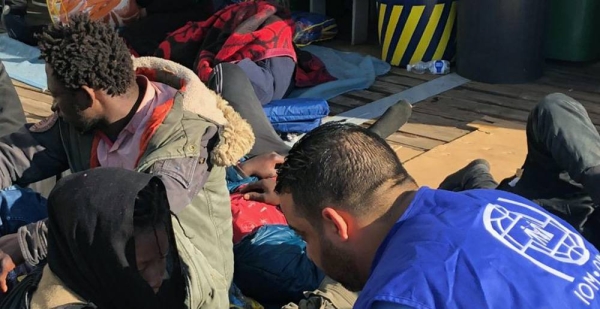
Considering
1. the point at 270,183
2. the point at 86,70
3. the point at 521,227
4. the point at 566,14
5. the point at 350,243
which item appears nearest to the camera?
the point at 521,227

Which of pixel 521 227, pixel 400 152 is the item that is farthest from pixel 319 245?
pixel 400 152

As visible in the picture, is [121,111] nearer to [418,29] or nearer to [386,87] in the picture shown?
[386,87]

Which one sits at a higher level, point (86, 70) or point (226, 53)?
point (86, 70)

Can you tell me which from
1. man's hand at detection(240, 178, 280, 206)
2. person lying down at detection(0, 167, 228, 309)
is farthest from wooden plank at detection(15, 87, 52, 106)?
person lying down at detection(0, 167, 228, 309)

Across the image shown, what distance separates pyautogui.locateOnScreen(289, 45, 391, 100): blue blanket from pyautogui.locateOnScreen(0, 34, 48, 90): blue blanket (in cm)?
180

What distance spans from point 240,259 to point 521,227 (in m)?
1.52

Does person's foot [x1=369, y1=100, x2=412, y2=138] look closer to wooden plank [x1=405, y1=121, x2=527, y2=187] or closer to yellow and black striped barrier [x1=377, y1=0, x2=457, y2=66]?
wooden plank [x1=405, y1=121, x2=527, y2=187]

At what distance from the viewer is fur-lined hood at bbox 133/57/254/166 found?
2.60 m

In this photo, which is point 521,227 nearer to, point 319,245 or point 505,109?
point 319,245

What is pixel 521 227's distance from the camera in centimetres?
162

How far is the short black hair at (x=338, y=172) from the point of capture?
1.74 meters

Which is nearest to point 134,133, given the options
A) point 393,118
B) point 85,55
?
point 85,55

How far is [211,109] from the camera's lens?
9.01 feet

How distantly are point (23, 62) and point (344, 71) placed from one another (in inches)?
91.3
